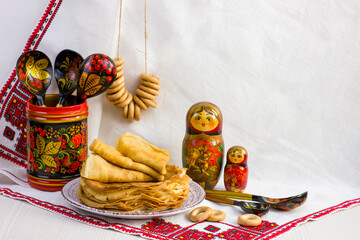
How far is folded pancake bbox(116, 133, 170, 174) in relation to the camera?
126 cm

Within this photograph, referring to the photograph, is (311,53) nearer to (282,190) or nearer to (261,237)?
(282,190)

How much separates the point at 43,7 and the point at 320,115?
94 cm

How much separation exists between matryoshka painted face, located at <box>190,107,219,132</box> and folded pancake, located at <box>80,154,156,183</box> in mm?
257

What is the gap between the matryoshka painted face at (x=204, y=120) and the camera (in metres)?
1.44

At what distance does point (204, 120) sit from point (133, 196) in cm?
33

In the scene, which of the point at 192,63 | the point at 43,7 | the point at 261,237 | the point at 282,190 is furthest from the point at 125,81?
the point at 261,237

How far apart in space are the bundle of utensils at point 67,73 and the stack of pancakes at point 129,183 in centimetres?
20

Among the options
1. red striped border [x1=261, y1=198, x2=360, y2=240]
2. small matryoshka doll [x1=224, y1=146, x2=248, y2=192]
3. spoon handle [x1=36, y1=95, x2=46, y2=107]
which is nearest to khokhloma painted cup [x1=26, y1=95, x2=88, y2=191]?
spoon handle [x1=36, y1=95, x2=46, y2=107]

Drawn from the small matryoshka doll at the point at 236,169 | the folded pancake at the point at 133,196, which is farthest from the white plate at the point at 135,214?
the small matryoshka doll at the point at 236,169

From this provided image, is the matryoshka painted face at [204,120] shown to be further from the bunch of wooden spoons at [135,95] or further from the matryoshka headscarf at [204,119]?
the bunch of wooden spoons at [135,95]

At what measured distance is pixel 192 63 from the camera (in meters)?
1.68

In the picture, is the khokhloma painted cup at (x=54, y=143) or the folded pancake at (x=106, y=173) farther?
the khokhloma painted cup at (x=54, y=143)

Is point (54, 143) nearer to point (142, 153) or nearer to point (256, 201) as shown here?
point (142, 153)

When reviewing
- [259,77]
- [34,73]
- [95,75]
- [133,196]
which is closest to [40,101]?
[34,73]
